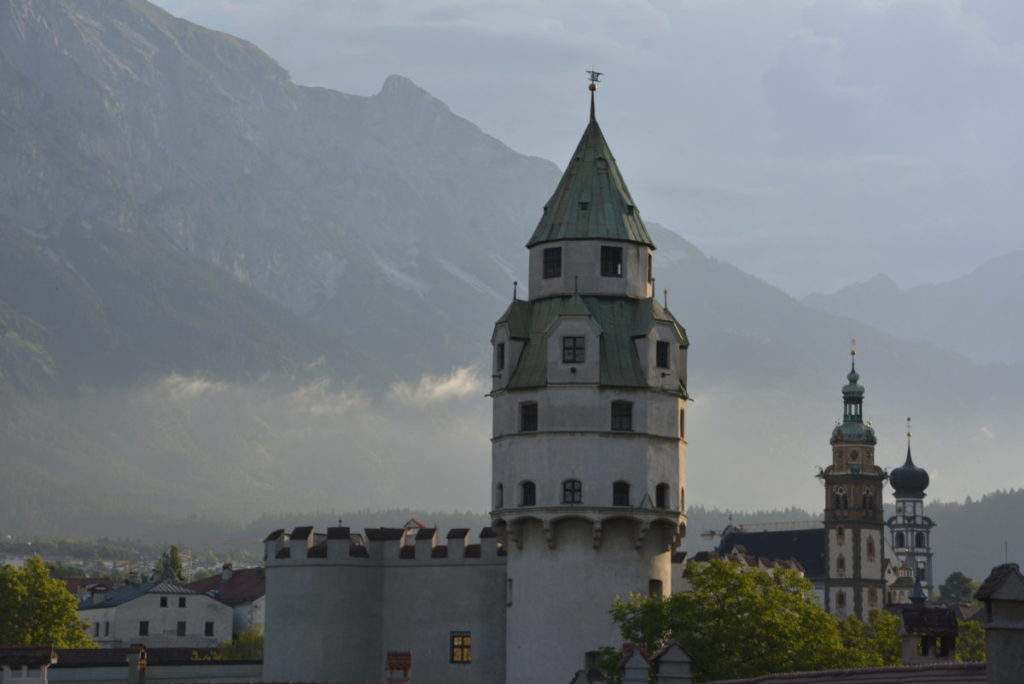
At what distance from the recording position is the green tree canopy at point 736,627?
272ft


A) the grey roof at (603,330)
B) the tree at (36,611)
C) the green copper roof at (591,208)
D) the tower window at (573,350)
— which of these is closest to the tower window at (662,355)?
the grey roof at (603,330)

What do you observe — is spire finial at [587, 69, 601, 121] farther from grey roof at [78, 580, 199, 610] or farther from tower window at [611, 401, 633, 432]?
grey roof at [78, 580, 199, 610]

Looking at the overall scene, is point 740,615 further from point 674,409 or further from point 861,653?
point 674,409

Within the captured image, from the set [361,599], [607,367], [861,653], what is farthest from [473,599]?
[861,653]

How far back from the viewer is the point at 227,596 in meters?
197

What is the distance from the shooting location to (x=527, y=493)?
304ft

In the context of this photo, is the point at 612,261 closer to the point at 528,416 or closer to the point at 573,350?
the point at 573,350

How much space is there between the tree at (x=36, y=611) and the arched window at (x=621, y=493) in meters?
64.7

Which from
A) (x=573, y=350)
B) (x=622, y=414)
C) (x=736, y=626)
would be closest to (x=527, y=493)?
(x=622, y=414)

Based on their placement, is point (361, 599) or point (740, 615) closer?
point (740, 615)

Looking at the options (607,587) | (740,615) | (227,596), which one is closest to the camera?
(740,615)

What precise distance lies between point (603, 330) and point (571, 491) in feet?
25.3

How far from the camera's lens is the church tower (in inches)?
3583

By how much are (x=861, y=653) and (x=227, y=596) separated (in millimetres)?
119060
